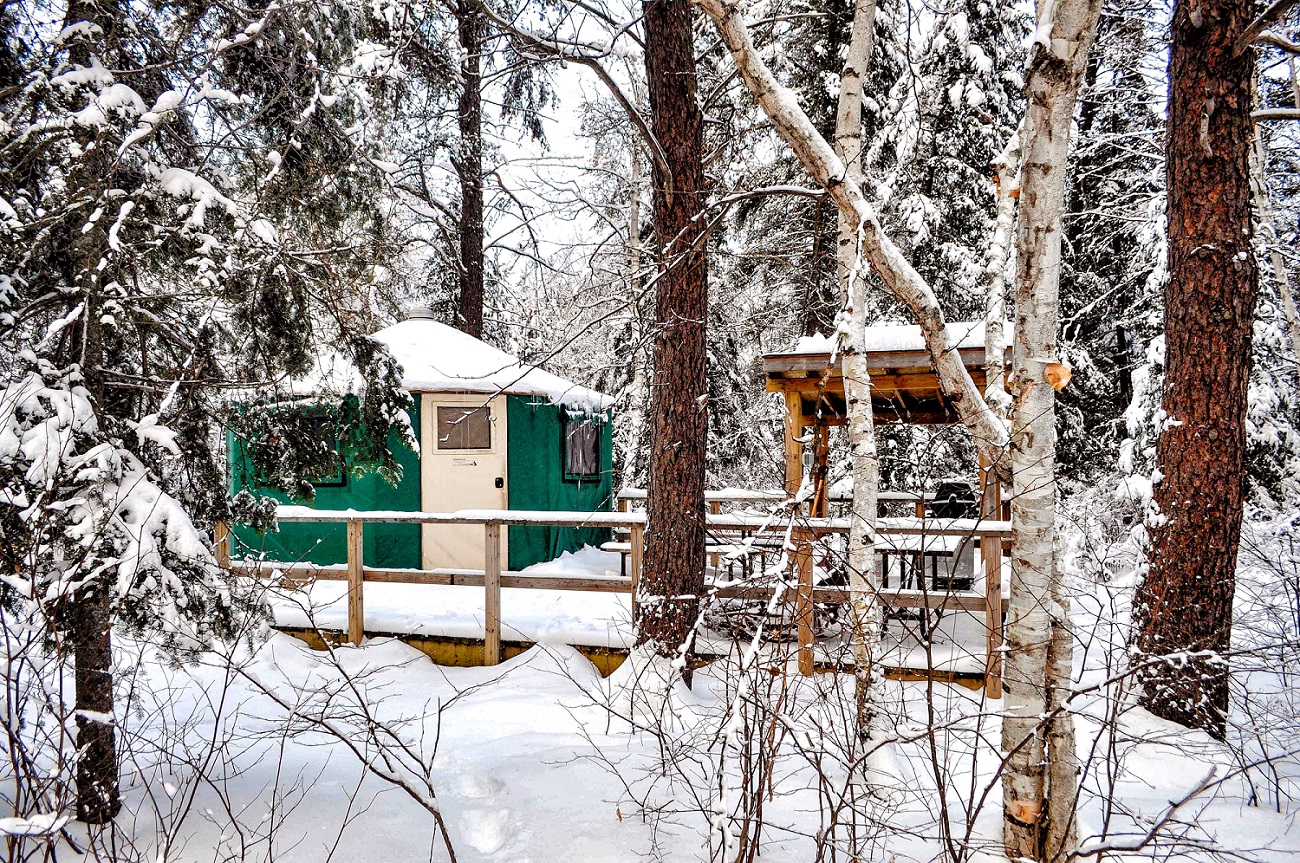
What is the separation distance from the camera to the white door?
28.7ft

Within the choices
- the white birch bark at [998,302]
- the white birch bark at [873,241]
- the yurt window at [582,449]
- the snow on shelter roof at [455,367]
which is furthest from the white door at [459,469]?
the white birch bark at [998,302]

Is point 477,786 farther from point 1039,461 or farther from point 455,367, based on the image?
point 455,367

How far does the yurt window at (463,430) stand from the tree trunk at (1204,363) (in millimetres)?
6685

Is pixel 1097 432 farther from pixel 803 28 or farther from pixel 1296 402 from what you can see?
pixel 803 28

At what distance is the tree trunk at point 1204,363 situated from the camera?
14.1ft

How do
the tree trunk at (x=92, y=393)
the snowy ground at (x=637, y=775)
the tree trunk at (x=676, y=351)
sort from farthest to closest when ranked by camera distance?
the tree trunk at (x=676, y=351) < the tree trunk at (x=92, y=393) < the snowy ground at (x=637, y=775)

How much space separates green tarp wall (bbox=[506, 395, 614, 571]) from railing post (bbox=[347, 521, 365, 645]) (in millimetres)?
3059

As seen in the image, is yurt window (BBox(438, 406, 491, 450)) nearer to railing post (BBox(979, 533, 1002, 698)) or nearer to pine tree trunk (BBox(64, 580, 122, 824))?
pine tree trunk (BBox(64, 580, 122, 824))

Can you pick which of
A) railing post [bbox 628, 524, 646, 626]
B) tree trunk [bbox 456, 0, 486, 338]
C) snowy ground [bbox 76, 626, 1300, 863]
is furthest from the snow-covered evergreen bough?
tree trunk [bbox 456, 0, 486, 338]

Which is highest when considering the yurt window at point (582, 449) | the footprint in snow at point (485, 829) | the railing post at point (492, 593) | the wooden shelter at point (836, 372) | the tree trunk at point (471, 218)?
the tree trunk at point (471, 218)

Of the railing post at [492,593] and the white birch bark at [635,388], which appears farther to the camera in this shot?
the white birch bark at [635,388]

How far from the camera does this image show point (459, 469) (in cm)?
893

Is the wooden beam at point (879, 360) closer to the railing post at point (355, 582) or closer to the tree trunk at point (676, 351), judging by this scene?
the tree trunk at point (676, 351)

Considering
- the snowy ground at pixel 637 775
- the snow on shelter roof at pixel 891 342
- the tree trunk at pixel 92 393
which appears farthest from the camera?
the snow on shelter roof at pixel 891 342
